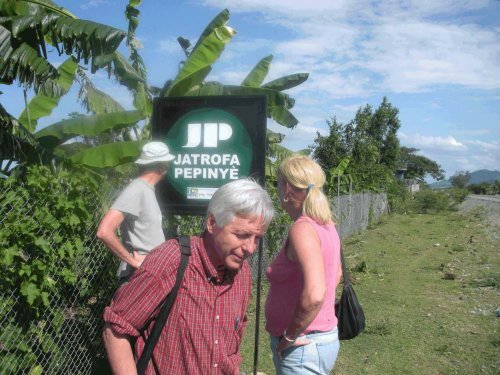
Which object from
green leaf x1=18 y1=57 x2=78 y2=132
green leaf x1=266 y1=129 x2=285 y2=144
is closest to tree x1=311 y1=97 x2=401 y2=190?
green leaf x1=266 y1=129 x2=285 y2=144

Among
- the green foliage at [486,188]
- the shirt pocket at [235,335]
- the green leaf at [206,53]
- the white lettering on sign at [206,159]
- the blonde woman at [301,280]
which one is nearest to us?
the shirt pocket at [235,335]

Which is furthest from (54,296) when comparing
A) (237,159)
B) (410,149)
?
(410,149)

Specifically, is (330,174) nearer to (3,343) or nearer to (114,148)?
(114,148)

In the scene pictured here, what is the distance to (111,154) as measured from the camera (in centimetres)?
540

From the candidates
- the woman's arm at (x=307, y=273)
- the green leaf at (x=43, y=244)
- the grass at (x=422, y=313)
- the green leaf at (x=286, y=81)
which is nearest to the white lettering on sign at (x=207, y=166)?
the green leaf at (x=43, y=244)

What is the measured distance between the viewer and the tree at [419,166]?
83.2 meters

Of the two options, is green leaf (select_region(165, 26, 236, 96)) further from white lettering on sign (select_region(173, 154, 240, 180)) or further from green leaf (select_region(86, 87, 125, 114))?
white lettering on sign (select_region(173, 154, 240, 180))

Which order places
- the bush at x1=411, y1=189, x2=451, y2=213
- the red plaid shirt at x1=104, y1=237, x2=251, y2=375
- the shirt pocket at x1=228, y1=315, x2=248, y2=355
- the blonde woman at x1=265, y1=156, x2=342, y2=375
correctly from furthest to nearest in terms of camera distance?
1. the bush at x1=411, y1=189, x2=451, y2=213
2. the blonde woman at x1=265, y1=156, x2=342, y2=375
3. the shirt pocket at x1=228, y1=315, x2=248, y2=355
4. the red plaid shirt at x1=104, y1=237, x2=251, y2=375

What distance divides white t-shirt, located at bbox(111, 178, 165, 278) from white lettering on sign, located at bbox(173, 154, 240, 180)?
0.28 metres

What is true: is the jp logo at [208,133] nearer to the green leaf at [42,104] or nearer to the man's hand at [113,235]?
the man's hand at [113,235]

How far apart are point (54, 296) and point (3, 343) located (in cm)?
54

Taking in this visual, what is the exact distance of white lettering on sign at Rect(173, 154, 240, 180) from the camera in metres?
3.90

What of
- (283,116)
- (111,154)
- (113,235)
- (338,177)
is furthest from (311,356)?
(338,177)

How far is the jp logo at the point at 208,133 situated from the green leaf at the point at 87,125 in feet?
6.08
